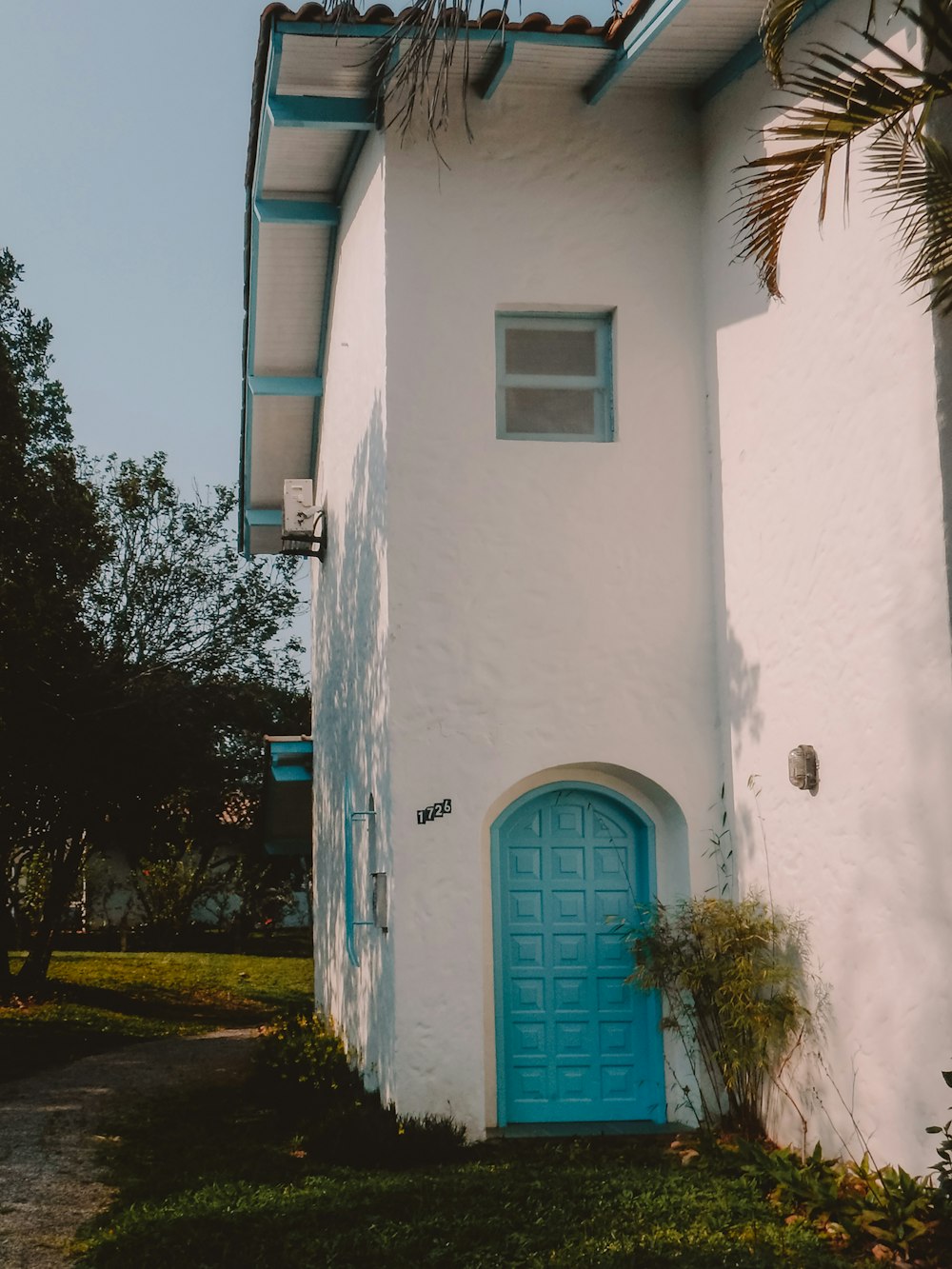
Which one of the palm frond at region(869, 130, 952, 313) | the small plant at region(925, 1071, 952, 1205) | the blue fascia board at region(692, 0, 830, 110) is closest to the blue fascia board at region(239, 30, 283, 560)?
the blue fascia board at region(692, 0, 830, 110)

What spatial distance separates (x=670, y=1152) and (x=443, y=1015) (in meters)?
1.62

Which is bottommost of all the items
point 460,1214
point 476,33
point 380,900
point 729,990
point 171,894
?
point 460,1214

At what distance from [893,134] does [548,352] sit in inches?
127

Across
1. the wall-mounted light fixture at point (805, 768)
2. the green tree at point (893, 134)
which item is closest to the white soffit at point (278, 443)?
the green tree at point (893, 134)

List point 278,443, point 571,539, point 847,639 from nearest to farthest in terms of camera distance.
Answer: point 847,639 → point 571,539 → point 278,443

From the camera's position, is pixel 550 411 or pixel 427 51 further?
pixel 550 411

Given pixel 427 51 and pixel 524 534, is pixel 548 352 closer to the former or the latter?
pixel 524 534

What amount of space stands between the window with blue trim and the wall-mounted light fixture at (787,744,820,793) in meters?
2.87

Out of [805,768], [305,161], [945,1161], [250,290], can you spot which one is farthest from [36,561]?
[945,1161]

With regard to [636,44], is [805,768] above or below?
below

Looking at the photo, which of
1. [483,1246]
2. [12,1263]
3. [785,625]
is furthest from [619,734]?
[12,1263]

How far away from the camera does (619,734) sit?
9.05 meters

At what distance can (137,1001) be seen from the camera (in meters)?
20.1

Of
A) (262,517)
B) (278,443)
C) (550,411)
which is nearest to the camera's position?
(550,411)
